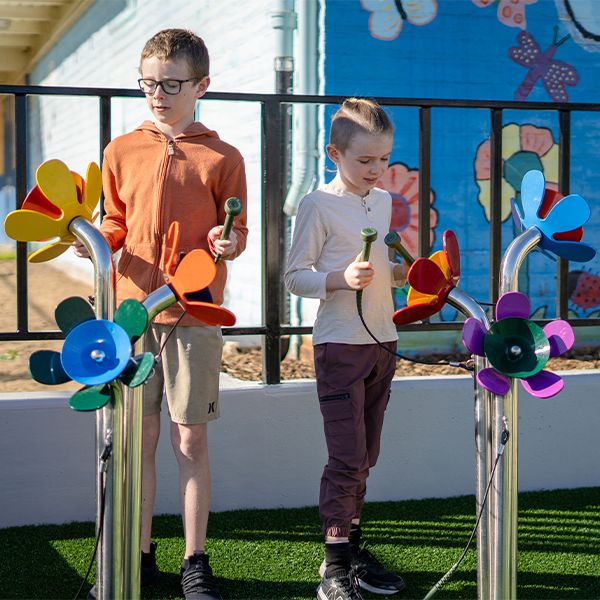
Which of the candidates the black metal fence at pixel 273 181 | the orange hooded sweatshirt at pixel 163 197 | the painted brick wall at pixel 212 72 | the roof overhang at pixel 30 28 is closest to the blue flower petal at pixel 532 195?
the orange hooded sweatshirt at pixel 163 197

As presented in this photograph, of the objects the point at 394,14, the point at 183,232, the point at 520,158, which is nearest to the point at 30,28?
the point at 394,14

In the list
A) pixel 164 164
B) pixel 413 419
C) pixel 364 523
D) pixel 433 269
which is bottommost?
pixel 364 523

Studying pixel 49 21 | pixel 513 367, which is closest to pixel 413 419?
pixel 513 367

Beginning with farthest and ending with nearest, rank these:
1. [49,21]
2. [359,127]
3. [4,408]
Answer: [49,21], [4,408], [359,127]

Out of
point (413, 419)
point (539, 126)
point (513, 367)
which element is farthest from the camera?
point (539, 126)

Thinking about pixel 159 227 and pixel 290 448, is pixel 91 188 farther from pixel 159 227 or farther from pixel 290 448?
pixel 290 448

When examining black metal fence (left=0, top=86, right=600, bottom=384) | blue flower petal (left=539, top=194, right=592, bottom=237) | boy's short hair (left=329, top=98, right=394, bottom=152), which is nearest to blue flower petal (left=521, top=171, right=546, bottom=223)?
blue flower petal (left=539, top=194, right=592, bottom=237)

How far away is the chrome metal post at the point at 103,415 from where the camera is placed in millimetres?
1991

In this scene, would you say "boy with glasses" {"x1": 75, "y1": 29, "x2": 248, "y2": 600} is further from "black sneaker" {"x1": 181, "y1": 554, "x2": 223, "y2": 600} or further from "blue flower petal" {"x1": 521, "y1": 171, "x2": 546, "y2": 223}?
"blue flower petal" {"x1": 521, "y1": 171, "x2": 546, "y2": 223}

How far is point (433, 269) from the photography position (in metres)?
2.21

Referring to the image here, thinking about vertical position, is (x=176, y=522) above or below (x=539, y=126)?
below

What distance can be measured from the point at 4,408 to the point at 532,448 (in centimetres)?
202

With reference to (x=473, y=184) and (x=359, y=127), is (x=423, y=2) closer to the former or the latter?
(x=473, y=184)

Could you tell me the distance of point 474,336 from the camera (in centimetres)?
211
